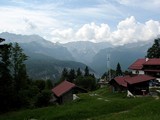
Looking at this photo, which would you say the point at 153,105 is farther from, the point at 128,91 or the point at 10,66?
the point at 10,66

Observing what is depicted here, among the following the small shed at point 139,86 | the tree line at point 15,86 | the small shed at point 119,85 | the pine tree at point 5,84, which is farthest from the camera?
the small shed at point 119,85

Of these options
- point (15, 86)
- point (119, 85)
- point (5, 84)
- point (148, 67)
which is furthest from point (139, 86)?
point (5, 84)

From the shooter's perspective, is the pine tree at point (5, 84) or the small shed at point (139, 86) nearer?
the pine tree at point (5, 84)

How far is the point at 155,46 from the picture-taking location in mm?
122188

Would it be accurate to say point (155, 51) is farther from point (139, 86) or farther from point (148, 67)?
point (139, 86)

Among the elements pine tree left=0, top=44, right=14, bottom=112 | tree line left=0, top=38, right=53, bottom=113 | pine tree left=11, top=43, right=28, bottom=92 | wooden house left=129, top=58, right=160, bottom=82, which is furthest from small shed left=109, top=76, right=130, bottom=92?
pine tree left=0, top=44, right=14, bottom=112

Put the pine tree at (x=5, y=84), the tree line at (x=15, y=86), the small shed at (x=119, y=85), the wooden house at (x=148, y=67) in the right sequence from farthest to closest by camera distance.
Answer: the wooden house at (x=148, y=67), the small shed at (x=119, y=85), the tree line at (x=15, y=86), the pine tree at (x=5, y=84)

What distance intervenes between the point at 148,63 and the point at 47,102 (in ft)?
154

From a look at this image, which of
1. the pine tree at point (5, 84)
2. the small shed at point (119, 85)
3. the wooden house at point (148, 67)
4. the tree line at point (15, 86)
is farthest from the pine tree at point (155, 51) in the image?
the pine tree at point (5, 84)

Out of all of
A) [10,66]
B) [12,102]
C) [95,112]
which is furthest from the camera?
[10,66]

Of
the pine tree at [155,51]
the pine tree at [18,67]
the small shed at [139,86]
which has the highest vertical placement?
the pine tree at [155,51]

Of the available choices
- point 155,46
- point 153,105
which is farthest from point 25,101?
point 155,46

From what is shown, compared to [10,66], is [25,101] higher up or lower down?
lower down

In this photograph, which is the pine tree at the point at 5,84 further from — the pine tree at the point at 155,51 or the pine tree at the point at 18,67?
the pine tree at the point at 155,51
